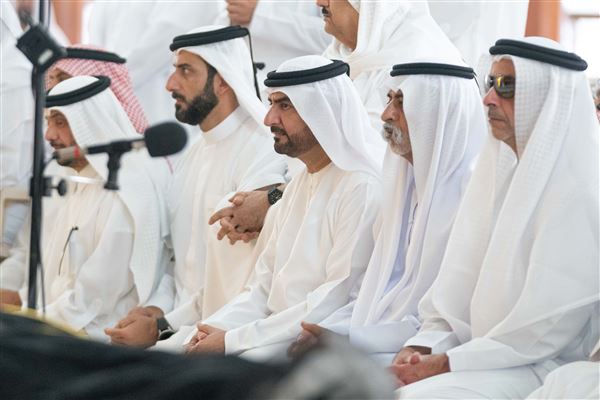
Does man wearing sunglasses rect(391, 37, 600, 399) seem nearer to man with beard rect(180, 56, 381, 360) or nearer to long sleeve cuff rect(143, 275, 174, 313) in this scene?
man with beard rect(180, 56, 381, 360)

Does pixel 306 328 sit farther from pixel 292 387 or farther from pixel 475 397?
pixel 292 387

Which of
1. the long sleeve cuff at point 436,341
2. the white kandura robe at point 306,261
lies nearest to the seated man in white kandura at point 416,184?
the white kandura robe at point 306,261

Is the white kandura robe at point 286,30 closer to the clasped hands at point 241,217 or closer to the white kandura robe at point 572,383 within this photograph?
the clasped hands at point 241,217

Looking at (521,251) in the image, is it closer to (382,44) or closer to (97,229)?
(382,44)

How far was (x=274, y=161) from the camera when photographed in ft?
20.4

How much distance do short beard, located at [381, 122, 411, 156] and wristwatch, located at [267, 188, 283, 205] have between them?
3.53ft

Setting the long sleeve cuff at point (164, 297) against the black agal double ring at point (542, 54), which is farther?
the long sleeve cuff at point (164, 297)

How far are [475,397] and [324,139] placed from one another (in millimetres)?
1684

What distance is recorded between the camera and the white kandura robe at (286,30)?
712 centimetres

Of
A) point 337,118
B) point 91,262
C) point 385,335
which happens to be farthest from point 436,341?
point 91,262

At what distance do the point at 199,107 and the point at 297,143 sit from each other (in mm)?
1273

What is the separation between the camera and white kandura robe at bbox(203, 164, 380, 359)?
489 centimetres

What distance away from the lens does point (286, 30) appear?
714 centimetres

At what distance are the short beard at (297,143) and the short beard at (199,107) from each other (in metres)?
1.18
